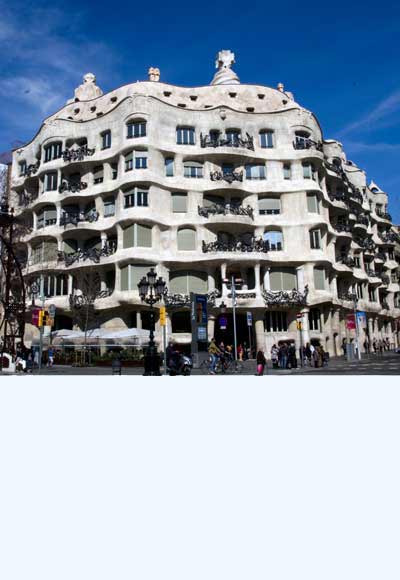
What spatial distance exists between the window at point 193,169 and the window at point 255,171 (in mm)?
4306

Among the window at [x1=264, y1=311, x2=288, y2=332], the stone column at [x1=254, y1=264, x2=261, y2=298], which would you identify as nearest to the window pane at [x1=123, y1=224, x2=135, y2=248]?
the stone column at [x1=254, y1=264, x2=261, y2=298]

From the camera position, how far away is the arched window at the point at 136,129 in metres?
38.1

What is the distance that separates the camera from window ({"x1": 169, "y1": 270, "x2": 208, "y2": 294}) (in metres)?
37.3

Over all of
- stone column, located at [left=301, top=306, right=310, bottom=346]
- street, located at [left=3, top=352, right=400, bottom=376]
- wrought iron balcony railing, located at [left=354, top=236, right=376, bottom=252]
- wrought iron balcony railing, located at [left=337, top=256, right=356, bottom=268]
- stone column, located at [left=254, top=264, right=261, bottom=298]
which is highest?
wrought iron balcony railing, located at [left=354, top=236, right=376, bottom=252]

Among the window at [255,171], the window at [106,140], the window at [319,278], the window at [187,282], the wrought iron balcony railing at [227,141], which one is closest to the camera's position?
the window at [187,282]

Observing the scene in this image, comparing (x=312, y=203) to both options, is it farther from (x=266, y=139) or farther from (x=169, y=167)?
(x=169, y=167)

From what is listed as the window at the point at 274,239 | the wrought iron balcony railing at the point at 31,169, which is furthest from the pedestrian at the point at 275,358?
the wrought iron balcony railing at the point at 31,169

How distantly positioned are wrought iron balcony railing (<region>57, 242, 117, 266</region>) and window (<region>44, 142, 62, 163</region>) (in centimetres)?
964

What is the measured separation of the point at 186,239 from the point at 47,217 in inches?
525

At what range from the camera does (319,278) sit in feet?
130

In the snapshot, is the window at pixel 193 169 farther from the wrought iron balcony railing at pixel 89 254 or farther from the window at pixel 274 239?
the wrought iron balcony railing at pixel 89 254

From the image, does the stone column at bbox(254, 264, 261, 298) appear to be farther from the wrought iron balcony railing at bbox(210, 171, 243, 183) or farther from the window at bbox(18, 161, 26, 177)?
the window at bbox(18, 161, 26, 177)

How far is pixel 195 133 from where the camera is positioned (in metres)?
40.0
